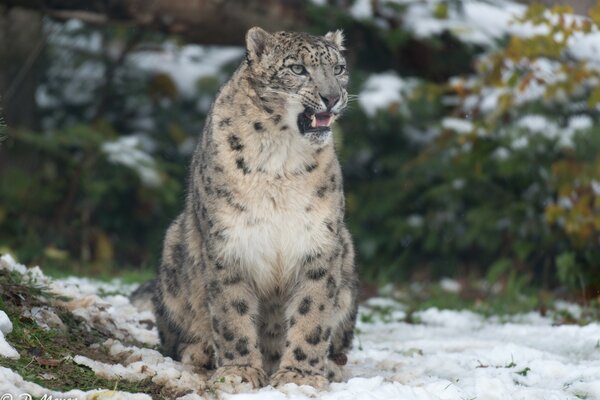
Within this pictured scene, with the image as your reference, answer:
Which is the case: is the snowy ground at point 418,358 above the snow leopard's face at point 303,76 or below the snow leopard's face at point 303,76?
below

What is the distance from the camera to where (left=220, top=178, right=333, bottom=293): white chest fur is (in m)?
5.47

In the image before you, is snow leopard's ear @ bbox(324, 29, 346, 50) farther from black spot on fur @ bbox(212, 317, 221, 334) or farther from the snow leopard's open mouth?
black spot on fur @ bbox(212, 317, 221, 334)

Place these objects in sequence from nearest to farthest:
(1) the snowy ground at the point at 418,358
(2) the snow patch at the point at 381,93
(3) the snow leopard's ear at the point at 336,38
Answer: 1. (1) the snowy ground at the point at 418,358
2. (3) the snow leopard's ear at the point at 336,38
3. (2) the snow patch at the point at 381,93

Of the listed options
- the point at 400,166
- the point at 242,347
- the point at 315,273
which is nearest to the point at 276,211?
the point at 315,273

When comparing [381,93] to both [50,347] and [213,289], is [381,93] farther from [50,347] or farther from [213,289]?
[50,347]

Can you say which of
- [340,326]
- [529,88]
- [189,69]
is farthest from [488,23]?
[340,326]

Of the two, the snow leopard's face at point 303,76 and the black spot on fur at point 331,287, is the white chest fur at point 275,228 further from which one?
the snow leopard's face at point 303,76

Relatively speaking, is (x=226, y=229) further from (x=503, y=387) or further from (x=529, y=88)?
(x=529, y=88)

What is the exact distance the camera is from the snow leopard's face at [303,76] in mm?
5453

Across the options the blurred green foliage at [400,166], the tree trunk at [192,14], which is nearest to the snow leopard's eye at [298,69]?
the blurred green foliage at [400,166]

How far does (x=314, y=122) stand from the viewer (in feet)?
17.9

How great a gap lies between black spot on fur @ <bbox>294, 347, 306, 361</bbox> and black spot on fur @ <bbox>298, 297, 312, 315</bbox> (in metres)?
0.19

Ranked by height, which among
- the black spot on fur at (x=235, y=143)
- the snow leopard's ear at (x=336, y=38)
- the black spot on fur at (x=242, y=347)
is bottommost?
the black spot on fur at (x=242, y=347)

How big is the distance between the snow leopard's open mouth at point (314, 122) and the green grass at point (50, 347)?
1.50 m
